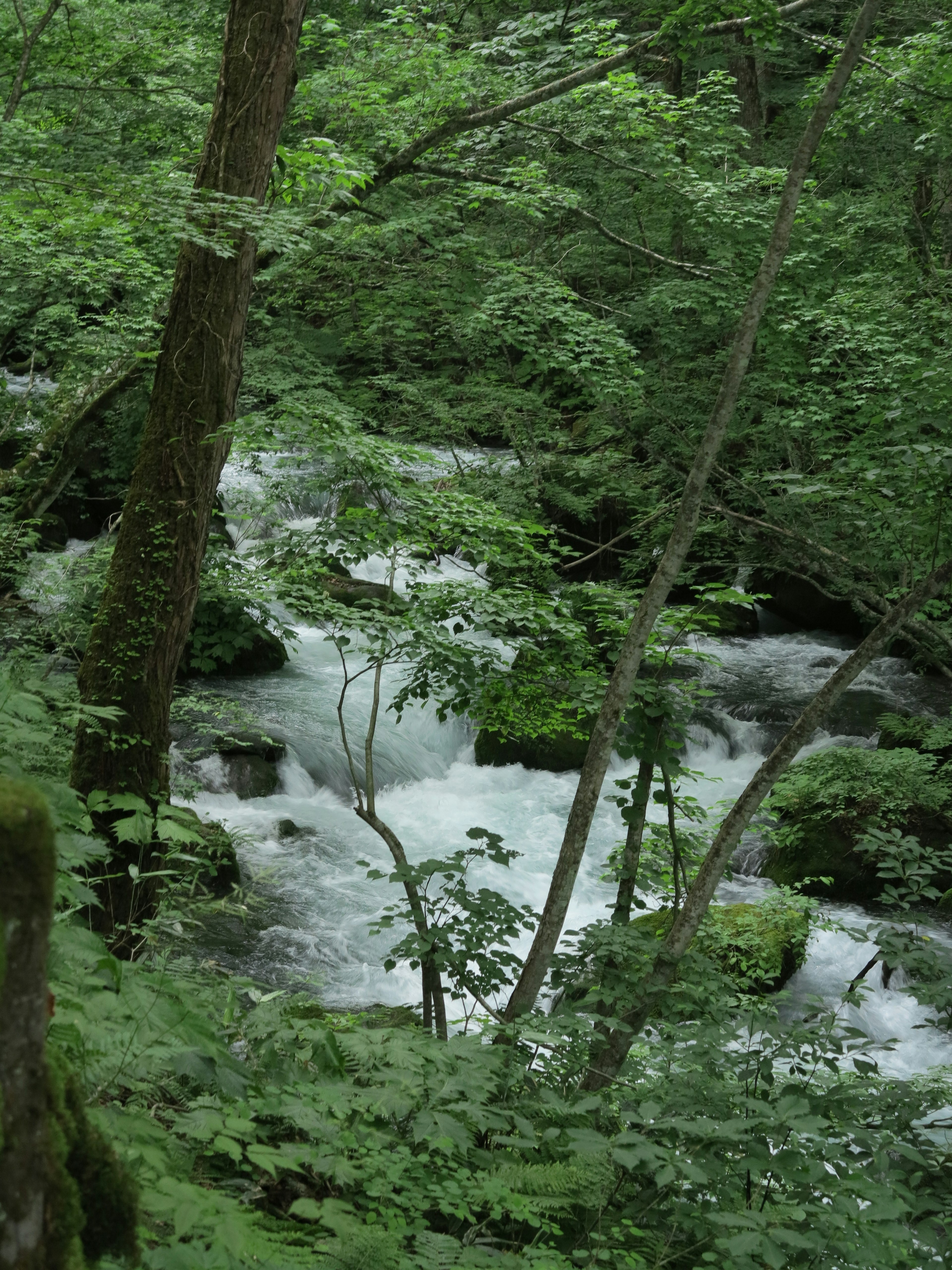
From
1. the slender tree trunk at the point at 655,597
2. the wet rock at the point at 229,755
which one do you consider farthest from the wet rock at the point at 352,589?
the slender tree trunk at the point at 655,597

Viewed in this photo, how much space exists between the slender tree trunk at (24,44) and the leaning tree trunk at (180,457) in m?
3.82

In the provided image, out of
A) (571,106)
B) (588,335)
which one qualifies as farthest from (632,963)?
(571,106)

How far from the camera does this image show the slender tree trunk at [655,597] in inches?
156

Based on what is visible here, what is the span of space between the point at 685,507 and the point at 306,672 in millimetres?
9276

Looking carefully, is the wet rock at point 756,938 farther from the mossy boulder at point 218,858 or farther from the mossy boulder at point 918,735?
the mossy boulder at point 918,735

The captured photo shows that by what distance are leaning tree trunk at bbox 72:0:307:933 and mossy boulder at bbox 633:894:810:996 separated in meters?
3.85

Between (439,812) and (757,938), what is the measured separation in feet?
13.0

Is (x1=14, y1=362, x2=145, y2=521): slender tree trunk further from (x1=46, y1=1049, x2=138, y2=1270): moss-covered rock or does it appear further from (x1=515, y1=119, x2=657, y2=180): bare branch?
(x1=46, y1=1049, x2=138, y2=1270): moss-covered rock

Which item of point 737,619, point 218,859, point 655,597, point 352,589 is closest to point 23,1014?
point 655,597

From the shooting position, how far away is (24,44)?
817 cm

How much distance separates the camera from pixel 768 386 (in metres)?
9.77

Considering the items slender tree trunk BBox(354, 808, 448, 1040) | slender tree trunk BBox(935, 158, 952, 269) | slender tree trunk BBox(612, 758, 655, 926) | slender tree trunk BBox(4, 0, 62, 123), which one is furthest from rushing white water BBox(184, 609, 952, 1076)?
slender tree trunk BBox(4, 0, 62, 123)

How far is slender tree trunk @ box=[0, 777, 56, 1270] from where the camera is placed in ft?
3.13

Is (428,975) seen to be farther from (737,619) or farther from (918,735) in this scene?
(737,619)
